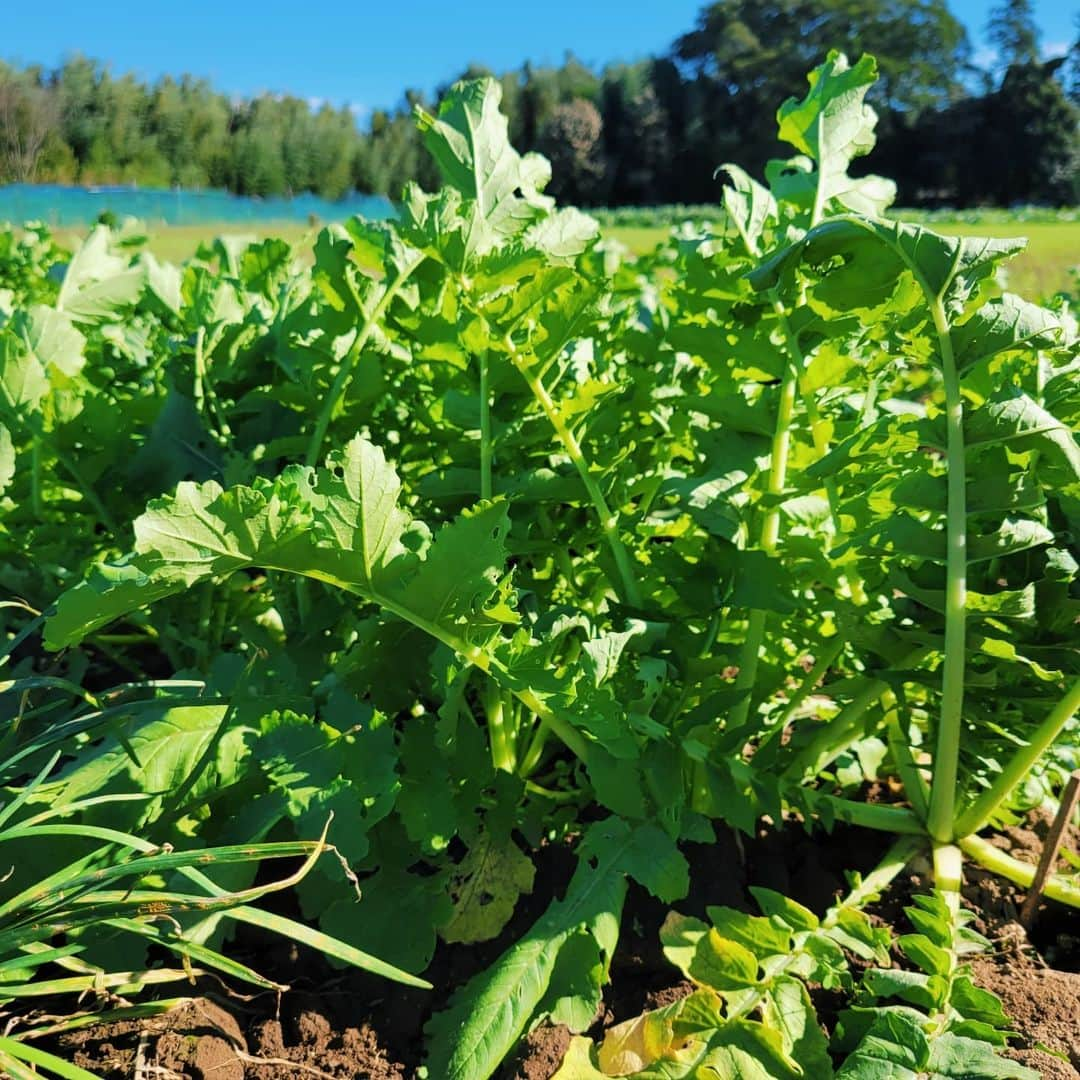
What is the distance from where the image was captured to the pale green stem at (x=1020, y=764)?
1.34 meters

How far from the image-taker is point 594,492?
144 centimetres

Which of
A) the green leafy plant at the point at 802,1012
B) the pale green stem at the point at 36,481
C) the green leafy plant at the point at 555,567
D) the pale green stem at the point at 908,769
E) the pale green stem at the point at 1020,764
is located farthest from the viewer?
Result: the pale green stem at the point at 36,481

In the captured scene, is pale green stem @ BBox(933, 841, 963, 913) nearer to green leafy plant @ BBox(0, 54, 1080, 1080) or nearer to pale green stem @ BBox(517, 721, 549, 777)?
green leafy plant @ BBox(0, 54, 1080, 1080)

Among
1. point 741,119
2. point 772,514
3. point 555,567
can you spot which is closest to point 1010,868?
point 772,514

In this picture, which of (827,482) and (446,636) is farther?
(827,482)

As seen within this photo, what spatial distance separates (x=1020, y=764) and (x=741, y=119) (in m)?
66.0

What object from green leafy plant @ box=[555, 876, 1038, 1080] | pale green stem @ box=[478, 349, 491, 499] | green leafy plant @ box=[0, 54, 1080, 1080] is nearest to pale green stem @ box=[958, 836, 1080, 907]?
green leafy plant @ box=[0, 54, 1080, 1080]

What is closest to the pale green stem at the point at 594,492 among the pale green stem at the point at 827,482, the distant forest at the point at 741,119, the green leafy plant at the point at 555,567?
the green leafy plant at the point at 555,567

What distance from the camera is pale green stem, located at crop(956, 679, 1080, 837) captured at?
4.39 feet

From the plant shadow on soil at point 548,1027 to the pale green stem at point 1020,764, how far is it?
0.12 metres

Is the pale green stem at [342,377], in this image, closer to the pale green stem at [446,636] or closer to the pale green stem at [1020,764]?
the pale green stem at [446,636]

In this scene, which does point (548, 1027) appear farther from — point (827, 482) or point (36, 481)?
point (36, 481)

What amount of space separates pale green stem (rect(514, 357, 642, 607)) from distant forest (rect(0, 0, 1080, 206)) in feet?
74.8

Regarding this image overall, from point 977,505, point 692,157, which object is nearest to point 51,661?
point 977,505
